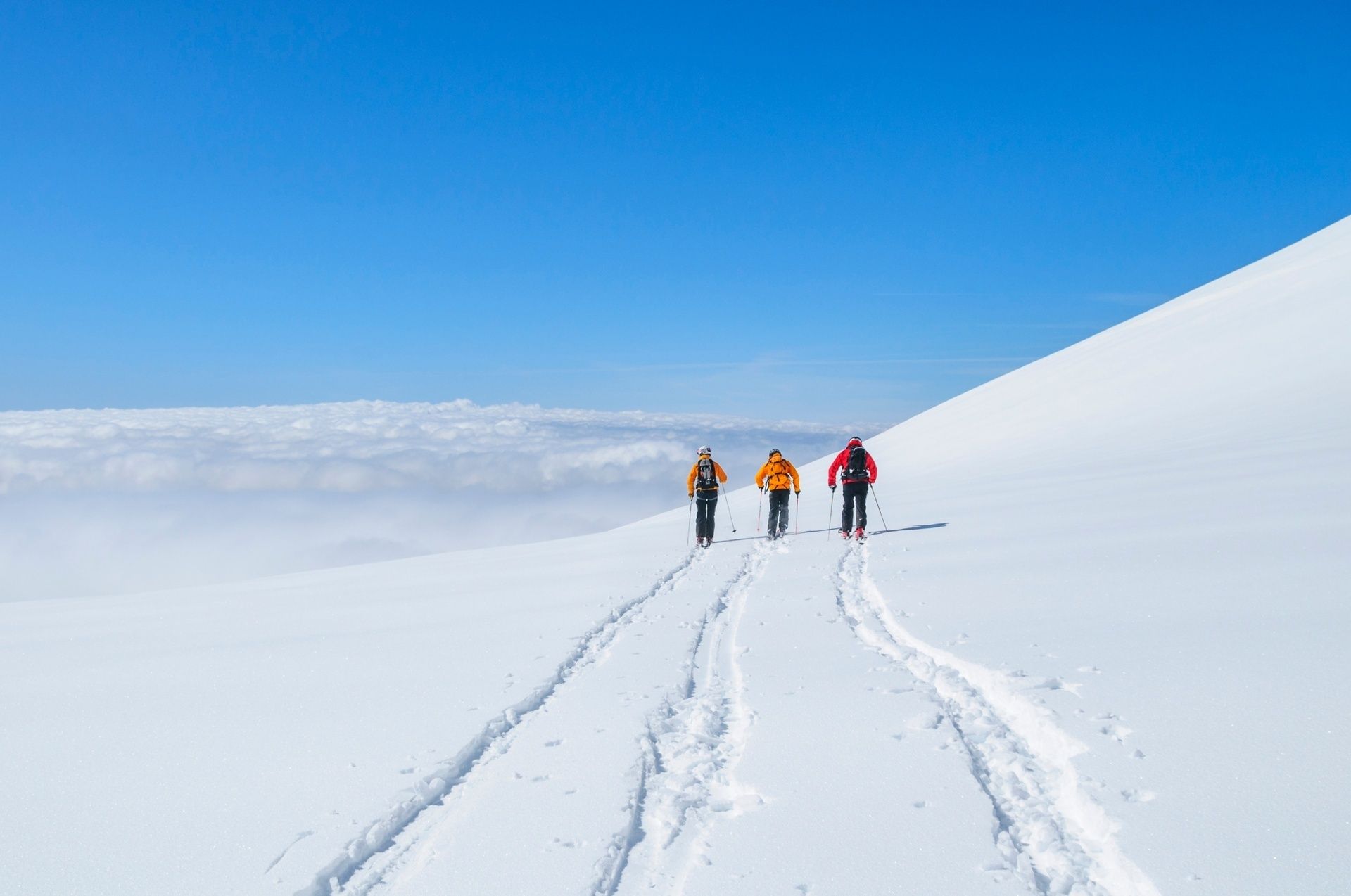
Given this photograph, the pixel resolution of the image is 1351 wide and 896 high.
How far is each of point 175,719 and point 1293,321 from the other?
33.9 m

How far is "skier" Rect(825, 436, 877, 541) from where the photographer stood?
14.2 m

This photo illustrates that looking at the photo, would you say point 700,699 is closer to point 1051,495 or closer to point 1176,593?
point 1176,593

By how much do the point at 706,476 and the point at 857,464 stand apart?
127 inches

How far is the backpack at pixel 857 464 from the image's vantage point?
1445 cm

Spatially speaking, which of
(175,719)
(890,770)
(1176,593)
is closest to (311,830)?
(175,719)

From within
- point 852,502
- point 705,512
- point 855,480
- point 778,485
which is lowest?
point 705,512

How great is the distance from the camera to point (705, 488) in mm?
15953

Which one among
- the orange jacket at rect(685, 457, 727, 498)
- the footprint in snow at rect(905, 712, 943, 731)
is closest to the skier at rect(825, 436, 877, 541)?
the orange jacket at rect(685, 457, 727, 498)

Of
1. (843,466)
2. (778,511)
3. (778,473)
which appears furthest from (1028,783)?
(778,473)

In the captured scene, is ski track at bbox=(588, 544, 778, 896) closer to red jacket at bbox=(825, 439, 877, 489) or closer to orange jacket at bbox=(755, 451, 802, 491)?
→ red jacket at bbox=(825, 439, 877, 489)

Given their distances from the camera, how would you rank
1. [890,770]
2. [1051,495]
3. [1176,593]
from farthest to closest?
[1051,495] → [1176,593] → [890,770]

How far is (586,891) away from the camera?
3.31 m

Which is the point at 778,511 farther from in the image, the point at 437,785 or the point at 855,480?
the point at 437,785

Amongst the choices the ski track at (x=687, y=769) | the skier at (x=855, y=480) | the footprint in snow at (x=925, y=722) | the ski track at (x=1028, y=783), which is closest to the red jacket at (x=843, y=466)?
the skier at (x=855, y=480)
